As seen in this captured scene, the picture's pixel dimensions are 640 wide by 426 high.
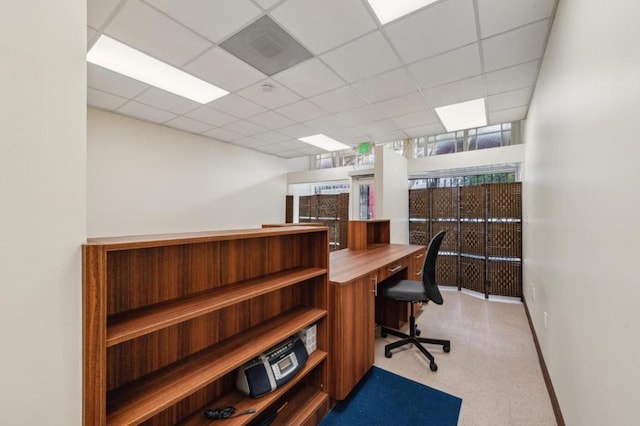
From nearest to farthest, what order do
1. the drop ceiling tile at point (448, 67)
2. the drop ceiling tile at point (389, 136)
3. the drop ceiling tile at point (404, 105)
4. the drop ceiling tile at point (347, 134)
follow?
1. the drop ceiling tile at point (448, 67)
2. the drop ceiling tile at point (404, 105)
3. the drop ceiling tile at point (347, 134)
4. the drop ceiling tile at point (389, 136)

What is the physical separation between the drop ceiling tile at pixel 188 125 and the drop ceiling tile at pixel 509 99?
14.2ft

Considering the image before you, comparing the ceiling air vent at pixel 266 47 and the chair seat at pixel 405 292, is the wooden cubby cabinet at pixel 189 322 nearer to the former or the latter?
the chair seat at pixel 405 292

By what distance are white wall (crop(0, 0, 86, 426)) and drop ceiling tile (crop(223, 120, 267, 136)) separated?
3723mm

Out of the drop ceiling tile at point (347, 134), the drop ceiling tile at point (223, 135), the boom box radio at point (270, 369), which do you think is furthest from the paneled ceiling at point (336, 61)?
the boom box radio at point (270, 369)

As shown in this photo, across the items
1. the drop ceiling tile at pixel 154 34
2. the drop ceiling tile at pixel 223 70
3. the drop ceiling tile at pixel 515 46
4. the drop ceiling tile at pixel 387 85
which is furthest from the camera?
the drop ceiling tile at pixel 387 85

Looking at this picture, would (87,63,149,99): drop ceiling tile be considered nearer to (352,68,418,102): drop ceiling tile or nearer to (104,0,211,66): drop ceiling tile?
(104,0,211,66): drop ceiling tile

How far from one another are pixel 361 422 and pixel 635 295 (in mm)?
1598

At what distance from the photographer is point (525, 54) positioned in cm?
245

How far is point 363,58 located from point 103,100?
3.46 meters

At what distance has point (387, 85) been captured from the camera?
10.1 ft

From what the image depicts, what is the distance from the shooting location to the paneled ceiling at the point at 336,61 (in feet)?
6.52

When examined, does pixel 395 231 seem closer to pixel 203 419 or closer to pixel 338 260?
pixel 338 260

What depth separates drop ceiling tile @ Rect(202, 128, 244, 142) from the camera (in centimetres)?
482

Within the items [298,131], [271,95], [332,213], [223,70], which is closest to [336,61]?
[271,95]
